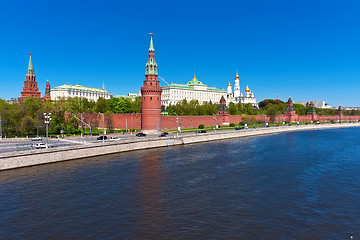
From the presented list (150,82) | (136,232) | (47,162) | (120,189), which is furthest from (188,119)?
(136,232)

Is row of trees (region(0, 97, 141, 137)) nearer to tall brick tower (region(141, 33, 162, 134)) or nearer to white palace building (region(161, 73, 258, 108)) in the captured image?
tall brick tower (region(141, 33, 162, 134))

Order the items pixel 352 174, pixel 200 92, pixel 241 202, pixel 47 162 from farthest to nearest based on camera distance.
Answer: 1. pixel 200 92
2. pixel 47 162
3. pixel 352 174
4. pixel 241 202

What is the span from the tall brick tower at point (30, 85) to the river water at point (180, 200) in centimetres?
6355

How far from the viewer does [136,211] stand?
22453 mm

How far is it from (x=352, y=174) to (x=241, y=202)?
18.5 metres

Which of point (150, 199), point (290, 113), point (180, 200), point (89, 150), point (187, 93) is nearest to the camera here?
point (180, 200)

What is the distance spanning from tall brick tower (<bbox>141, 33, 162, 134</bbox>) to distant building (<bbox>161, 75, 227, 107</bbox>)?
3866 inches

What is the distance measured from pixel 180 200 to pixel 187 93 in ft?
520

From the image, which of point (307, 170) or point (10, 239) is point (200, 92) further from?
point (10, 239)

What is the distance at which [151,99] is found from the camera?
2776 inches

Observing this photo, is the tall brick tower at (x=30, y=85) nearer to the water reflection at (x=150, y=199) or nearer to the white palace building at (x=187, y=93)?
the water reflection at (x=150, y=199)

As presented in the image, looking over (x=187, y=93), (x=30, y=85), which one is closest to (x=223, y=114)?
(x=30, y=85)

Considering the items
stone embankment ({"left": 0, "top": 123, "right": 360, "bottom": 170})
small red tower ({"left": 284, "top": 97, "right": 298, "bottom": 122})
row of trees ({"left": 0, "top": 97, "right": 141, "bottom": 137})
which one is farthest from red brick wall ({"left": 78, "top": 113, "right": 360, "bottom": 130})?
small red tower ({"left": 284, "top": 97, "right": 298, "bottom": 122})

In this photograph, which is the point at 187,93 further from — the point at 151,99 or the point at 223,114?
the point at 151,99
